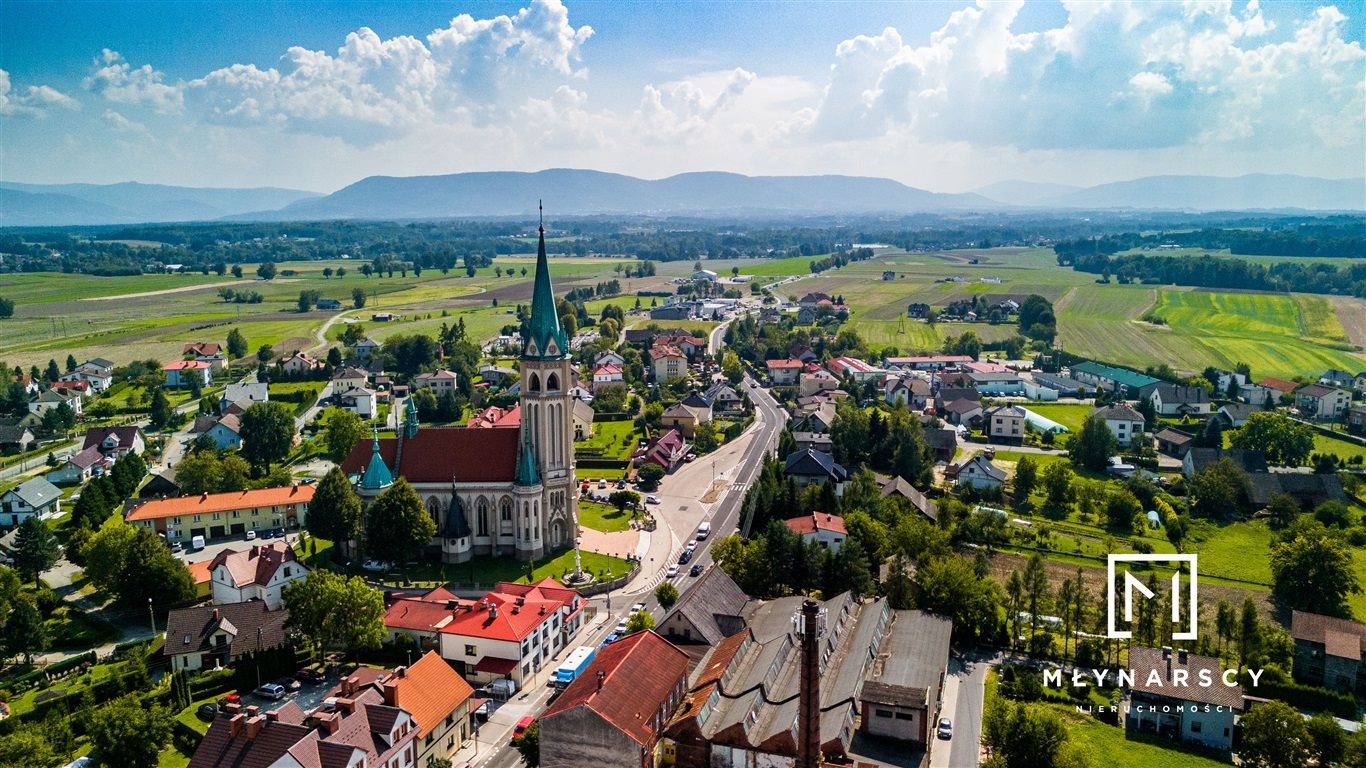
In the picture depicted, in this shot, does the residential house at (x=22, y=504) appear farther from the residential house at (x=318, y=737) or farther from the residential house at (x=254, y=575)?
the residential house at (x=318, y=737)

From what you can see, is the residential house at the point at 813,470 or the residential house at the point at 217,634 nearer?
the residential house at the point at 217,634

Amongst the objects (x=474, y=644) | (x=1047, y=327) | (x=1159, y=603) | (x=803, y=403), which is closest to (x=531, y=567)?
(x=474, y=644)

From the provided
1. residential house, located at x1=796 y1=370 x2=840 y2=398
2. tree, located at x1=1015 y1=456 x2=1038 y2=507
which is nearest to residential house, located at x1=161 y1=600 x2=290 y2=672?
tree, located at x1=1015 y1=456 x2=1038 y2=507

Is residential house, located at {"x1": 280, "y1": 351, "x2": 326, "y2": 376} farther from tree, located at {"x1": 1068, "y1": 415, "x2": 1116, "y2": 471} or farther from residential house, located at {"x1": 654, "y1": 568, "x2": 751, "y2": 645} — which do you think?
tree, located at {"x1": 1068, "y1": 415, "x2": 1116, "y2": 471}

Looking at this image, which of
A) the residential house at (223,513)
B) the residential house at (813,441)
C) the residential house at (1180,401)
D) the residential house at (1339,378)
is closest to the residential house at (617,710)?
the residential house at (223,513)

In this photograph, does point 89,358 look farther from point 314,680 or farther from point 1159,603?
point 1159,603

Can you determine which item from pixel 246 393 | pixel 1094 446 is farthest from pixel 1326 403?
pixel 246 393
